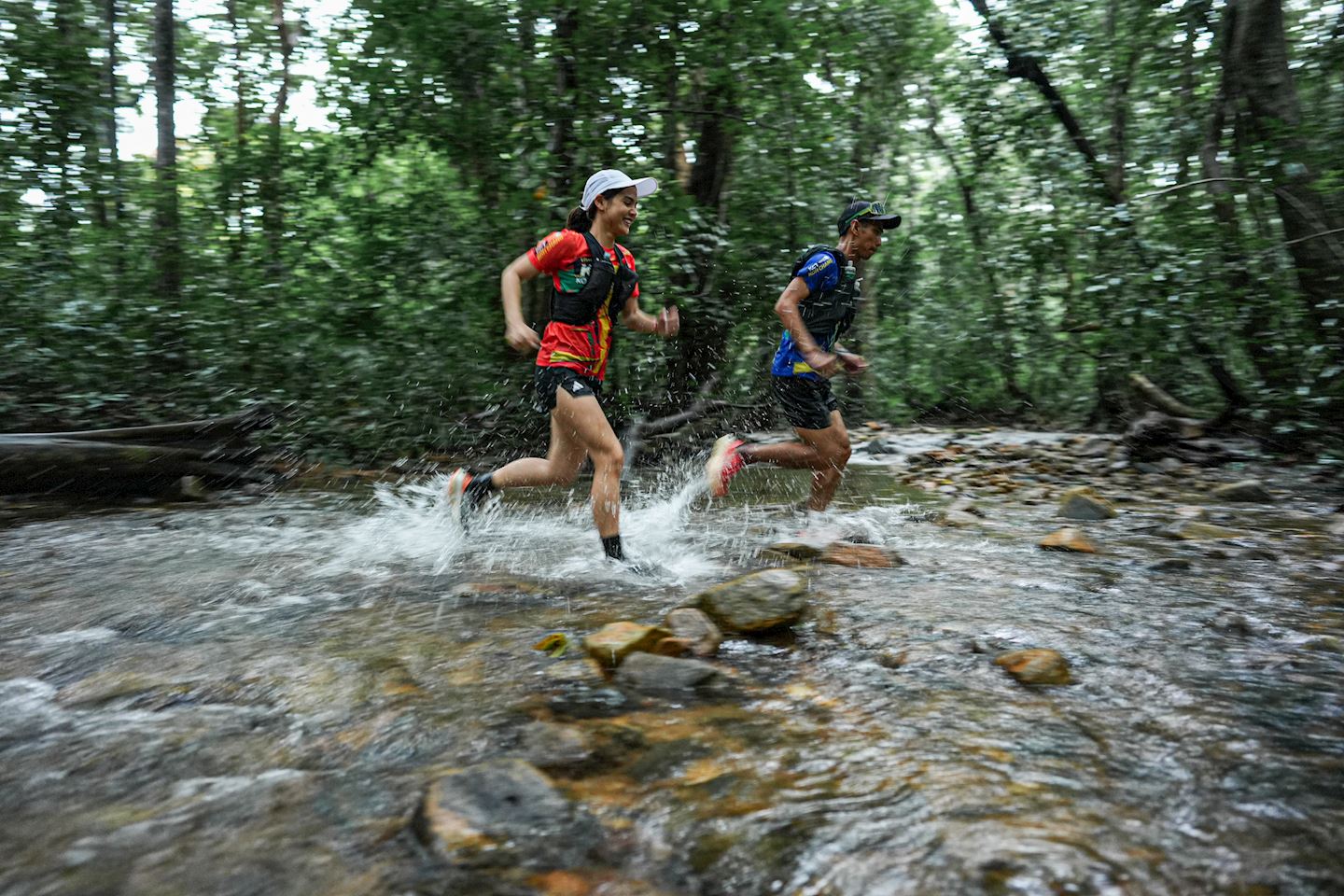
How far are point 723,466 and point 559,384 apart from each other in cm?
179

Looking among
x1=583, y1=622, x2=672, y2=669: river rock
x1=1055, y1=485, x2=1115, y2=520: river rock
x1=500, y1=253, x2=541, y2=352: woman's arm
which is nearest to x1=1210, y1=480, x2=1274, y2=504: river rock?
x1=1055, y1=485, x2=1115, y2=520: river rock

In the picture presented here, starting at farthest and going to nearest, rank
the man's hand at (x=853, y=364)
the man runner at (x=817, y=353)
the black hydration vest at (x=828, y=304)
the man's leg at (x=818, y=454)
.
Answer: the man's leg at (x=818, y=454), the black hydration vest at (x=828, y=304), the man runner at (x=817, y=353), the man's hand at (x=853, y=364)

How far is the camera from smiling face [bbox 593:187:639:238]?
4.97 m

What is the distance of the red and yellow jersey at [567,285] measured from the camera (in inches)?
196

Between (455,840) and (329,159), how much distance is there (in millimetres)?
9164

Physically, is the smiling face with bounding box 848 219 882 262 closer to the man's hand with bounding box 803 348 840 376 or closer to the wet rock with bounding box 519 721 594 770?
the man's hand with bounding box 803 348 840 376

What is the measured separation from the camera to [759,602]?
3627mm

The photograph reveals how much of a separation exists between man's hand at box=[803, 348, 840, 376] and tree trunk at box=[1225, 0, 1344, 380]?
13.9 ft

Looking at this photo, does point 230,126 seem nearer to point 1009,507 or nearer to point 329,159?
point 329,159

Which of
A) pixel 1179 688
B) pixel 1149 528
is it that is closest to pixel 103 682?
pixel 1179 688

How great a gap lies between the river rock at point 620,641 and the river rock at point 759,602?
0.41 metres

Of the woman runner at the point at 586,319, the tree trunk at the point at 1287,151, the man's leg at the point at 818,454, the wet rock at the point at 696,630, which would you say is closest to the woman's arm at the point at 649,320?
the woman runner at the point at 586,319

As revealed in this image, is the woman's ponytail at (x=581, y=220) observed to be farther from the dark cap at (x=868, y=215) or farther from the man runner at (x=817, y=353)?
the dark cap at (x=868, y=215)

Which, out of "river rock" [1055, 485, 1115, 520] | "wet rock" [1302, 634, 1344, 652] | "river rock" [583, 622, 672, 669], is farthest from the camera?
"river rock" [1055, 485, 1115, 520]
